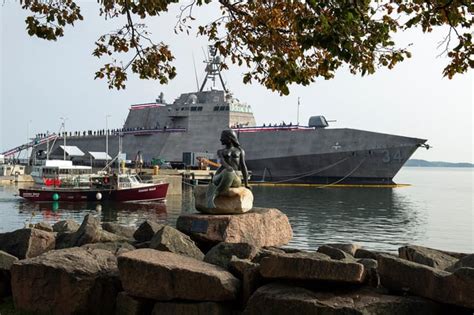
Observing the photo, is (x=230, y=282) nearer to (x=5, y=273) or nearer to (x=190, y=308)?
(x=190, y=308)

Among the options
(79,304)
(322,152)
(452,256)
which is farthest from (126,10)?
(322,152)

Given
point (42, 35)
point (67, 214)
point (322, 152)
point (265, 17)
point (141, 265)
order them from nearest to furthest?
1. point (141, 265)
2. point (265, 17)
3. point (42, 35)
4. point (67, 214)
5. point (322, 152)

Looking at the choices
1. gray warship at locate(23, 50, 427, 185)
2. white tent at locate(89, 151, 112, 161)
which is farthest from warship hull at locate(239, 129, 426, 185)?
white tent at locate(89, 151, 112, 161)

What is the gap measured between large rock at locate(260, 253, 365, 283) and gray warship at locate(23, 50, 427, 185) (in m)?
49.0

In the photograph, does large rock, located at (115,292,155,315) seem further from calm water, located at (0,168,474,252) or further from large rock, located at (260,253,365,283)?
calm water, located at (0,168,474,252)

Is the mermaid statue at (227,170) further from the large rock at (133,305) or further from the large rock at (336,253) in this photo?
the large rock at (133,305)

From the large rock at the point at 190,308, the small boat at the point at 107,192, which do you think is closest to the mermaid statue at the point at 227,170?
the large rock at the point at 190,308

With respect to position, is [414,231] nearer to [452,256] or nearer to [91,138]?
[452,256]

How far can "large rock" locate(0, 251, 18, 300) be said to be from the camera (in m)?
7.77

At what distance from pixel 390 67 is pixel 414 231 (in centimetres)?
2014

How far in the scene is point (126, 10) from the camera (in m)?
9.00

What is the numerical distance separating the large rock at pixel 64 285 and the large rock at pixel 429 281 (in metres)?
3.41

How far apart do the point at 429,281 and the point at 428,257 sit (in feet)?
5.06

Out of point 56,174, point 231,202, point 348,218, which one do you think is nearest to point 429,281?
point 231,202
